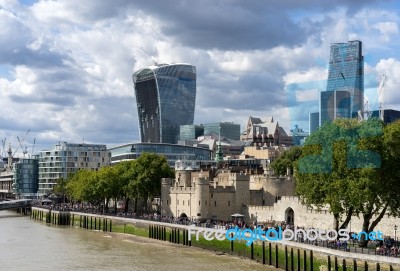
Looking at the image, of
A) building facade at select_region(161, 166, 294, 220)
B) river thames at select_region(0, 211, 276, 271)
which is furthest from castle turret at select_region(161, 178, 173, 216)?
river thames at select_region(0, 211, 276, 271)

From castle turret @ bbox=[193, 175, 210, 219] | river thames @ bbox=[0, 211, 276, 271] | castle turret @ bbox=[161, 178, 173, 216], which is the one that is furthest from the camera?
castle turret @ bbox=[161, 178, 173, 216]

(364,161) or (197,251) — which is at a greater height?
(364,161)

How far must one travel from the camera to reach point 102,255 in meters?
67.7

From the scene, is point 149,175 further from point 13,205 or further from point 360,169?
point 360,169

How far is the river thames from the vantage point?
58750mm

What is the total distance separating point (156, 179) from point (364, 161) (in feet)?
192

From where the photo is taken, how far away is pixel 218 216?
93.6 meters

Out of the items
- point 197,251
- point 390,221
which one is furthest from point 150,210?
point 390,221

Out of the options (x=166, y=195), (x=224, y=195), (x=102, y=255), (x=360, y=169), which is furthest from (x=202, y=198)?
(x=360, y=169)

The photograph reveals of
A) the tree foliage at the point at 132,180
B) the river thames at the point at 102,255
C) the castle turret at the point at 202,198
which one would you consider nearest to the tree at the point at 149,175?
the tree foliage at the point at 132,180

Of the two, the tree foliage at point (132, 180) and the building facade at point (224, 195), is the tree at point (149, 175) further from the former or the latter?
the building facade at point (224, 195)

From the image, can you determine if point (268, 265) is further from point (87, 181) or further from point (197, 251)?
point (87, 181)

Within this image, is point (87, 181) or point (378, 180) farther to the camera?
point (87, 181)

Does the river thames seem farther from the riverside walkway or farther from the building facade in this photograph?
the riverside walkway
